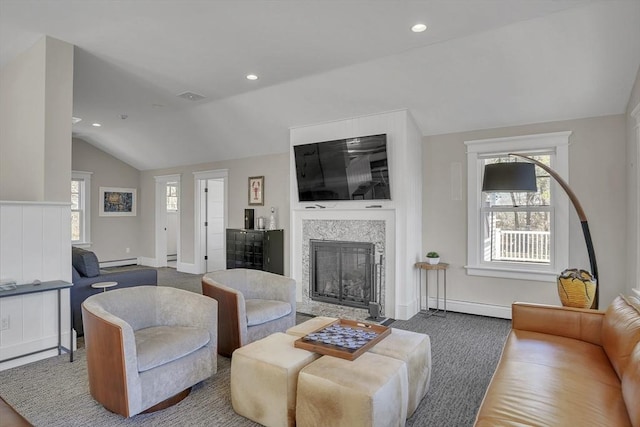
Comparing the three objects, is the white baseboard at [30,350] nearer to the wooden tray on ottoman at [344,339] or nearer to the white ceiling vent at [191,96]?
the wooden tray on ottoman at [344,339]

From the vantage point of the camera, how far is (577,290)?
291cm

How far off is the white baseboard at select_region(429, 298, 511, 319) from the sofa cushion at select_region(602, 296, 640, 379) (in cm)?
209

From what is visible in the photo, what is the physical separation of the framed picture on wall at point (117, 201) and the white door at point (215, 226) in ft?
7.94

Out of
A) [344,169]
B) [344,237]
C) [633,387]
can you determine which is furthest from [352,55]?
[633,387]

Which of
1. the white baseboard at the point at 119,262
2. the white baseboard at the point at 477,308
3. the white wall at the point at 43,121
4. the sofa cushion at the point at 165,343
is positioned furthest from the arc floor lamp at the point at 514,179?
the white baseboard at the point at 119,262

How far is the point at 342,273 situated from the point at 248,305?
6.25ft

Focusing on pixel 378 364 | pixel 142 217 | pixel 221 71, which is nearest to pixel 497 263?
pixel 378 364

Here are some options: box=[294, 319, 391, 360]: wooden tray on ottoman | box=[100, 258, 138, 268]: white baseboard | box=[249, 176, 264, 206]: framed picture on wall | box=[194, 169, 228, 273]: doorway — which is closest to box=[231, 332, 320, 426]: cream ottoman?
box=[294, 319, 391, 360]: wooden tray on ottoman

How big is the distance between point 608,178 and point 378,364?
3523 mm

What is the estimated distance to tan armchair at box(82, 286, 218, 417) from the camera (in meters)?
2.18

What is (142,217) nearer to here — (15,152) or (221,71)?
(15,152)

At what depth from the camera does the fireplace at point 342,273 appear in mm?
4773

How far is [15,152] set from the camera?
3.87 m

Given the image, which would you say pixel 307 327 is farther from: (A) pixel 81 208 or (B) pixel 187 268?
(A) pixel 81 208
